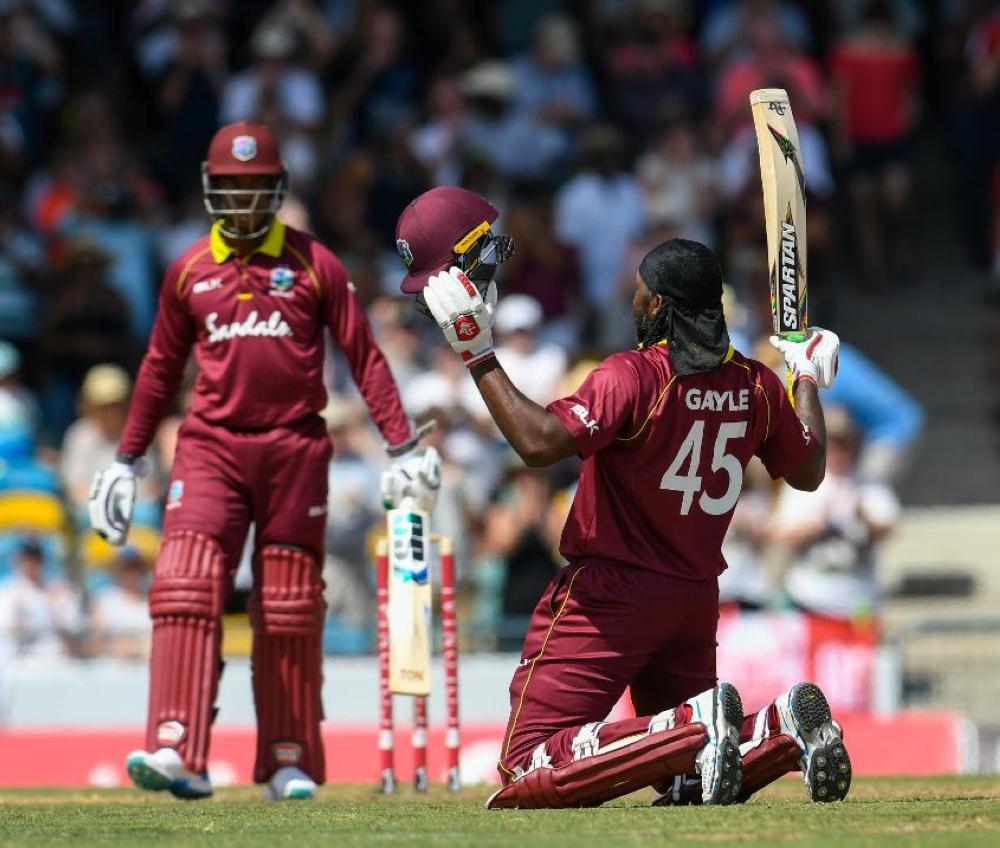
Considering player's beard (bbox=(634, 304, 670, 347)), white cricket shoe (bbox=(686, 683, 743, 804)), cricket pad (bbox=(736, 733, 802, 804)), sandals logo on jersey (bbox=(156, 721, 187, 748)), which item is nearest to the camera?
white cricket shoe (bbox=(686, 683, 743, 804))

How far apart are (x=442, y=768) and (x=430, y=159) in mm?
5937

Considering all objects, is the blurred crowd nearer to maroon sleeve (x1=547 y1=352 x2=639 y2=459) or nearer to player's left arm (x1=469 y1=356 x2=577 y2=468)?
maroon sleeve (x1=547 y1=352 x2=639 y2=459)

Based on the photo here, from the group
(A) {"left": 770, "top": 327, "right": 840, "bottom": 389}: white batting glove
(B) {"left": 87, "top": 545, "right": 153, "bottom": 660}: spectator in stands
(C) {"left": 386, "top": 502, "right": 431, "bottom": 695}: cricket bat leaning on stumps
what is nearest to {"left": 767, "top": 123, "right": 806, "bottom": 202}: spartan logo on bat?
(A) {"left": 770, "top": 327, "right": 840, "bottom": 389}: white batting glove

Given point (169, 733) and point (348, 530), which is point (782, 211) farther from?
point (348, 530)

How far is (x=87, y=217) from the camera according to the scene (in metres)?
15.7

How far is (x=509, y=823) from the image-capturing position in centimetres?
662

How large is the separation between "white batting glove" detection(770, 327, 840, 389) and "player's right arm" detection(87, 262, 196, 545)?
7.97ft

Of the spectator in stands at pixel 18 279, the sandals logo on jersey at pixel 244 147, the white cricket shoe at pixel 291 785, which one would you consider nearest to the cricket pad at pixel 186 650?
the white cricket shoe at pixel 291 785

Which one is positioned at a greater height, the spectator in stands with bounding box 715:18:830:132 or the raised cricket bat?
the spectator in stands with bounding box 715:18:830:132

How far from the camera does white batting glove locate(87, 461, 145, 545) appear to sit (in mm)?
9117

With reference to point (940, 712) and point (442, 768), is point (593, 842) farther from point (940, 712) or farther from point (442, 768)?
point (940, 712)

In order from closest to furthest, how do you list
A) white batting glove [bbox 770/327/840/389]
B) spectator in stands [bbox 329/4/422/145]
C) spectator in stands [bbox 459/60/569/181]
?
1. white batting glove [bbox 770/327/840/389]
2. spectator in stands [bbox 459/60/569/181]
3. spectator in stands [bbox 329/4/422/145]

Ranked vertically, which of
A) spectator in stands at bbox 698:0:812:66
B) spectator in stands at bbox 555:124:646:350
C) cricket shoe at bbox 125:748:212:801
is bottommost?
cricket shoe at bbox 125:748:212:801

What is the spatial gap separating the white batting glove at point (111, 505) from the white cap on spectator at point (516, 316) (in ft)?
17.7
